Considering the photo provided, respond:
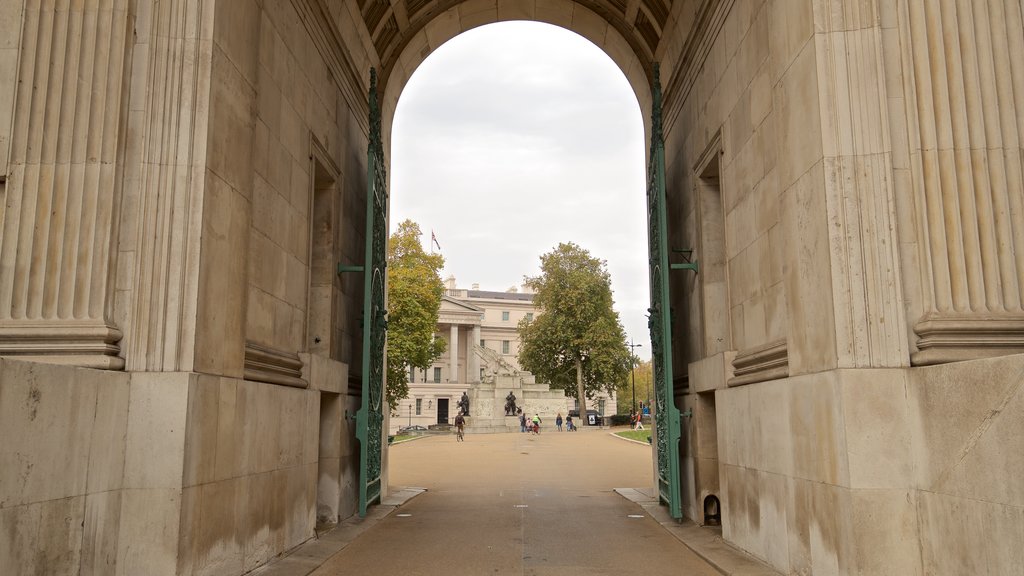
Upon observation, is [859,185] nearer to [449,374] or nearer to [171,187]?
[171,187]

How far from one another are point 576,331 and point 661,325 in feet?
175

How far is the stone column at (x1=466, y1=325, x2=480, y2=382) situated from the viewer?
10212 centimetres

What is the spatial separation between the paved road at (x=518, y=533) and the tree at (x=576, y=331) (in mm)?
42753

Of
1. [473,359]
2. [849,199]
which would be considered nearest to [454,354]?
[473,359]

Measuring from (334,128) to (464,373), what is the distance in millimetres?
95721

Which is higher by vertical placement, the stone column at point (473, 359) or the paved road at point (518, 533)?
the stone column at point (473, 359)

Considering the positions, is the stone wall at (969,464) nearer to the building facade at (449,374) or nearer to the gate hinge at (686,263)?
the gate hinge at (686,263)

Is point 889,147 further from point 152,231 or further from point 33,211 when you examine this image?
point 33,211

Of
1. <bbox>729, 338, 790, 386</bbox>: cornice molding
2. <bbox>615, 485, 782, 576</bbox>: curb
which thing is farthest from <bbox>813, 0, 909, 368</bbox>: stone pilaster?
<bbox>615, 485, 782, 576</bbox>: curb

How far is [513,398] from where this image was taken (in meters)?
63.7

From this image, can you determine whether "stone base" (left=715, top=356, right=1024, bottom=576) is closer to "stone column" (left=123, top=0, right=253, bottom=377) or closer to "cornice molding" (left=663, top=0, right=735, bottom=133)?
"cornice molding" (left=663, top=0, right=735, bottom=133)

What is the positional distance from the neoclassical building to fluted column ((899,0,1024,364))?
18 mm

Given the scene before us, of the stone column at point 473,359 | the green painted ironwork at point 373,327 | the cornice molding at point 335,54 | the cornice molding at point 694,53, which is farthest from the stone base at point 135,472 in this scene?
the stone column at point 473,359

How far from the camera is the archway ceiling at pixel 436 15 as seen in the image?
551 inches
